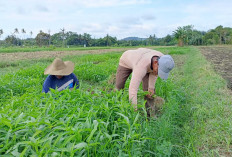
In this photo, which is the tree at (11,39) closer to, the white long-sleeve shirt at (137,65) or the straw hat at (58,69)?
the straw hat at (58,69)

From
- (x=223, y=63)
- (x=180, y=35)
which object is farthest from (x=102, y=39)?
(x=223, y=63)

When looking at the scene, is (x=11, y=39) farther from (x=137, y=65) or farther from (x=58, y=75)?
(x=137, y=65)

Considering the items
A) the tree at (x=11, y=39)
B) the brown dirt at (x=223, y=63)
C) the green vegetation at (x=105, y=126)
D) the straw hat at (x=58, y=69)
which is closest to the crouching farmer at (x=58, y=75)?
the straw hat at (x=58, y=69)

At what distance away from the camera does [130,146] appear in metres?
1.89

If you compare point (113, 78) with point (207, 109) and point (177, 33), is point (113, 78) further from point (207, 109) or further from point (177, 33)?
point (177, 33)

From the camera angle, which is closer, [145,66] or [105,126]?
[105,126]

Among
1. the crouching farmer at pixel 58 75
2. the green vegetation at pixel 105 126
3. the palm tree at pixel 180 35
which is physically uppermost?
the palm tree at pixel 180 35

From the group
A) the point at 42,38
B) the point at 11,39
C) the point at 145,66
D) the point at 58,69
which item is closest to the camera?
the point at 145,66

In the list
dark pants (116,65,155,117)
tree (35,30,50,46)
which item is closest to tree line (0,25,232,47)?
tree (35,30,50,46)

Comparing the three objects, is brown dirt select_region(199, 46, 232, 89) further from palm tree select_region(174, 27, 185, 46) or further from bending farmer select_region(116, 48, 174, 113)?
palm tree select_region(174, 27, 185, 46)

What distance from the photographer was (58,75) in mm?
3441

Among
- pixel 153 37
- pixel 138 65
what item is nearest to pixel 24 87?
pixel 138 65

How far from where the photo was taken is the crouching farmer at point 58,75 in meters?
3.32

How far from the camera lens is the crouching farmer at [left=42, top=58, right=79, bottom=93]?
10.9ft
